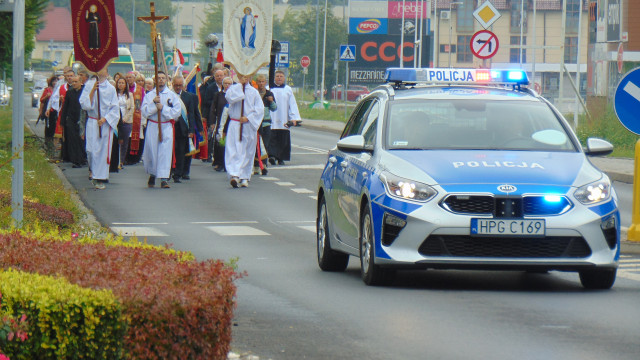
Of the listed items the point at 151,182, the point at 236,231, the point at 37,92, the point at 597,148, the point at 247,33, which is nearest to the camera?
the point at 597,148

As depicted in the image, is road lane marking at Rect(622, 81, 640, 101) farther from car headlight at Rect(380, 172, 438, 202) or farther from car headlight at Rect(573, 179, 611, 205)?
car headlight at Rect(380, 172, 438, 202)

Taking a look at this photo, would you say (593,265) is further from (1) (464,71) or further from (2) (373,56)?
(2) (373,56)

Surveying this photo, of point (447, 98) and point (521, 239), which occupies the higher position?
point (447, 98)

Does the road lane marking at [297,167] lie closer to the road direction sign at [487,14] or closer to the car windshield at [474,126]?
the road direction sign at [487,14]

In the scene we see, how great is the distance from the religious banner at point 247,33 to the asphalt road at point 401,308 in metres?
10.1

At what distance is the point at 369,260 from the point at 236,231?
215 inches

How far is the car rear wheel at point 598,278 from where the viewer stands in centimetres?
1046

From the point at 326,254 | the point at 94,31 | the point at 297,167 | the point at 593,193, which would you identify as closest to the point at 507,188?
the point at 593,193

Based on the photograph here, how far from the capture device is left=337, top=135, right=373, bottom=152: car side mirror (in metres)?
11.0

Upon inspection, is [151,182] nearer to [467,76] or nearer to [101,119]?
[101,119]

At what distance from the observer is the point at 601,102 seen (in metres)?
39.9

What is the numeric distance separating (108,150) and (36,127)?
25092 mm

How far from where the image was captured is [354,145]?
11.0 metres

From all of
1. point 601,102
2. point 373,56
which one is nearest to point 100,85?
point 601,102
